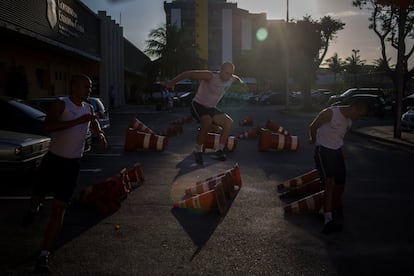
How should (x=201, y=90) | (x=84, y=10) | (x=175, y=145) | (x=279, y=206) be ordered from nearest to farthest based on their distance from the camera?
1. (x=279, y=206)
2. (x=201, y=90)
3. (x=175, y=145)
4. (x=84, y=10)

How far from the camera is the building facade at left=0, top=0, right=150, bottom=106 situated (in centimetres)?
1895

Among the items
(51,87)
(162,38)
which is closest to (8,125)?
(51,87)

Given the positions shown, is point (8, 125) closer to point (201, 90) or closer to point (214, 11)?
point (201, 90)

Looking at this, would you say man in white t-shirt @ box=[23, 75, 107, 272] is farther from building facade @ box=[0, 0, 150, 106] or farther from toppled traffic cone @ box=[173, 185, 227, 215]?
building facade @ box=[0, 0, 150, 106]

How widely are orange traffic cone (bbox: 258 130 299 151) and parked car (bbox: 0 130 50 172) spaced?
21.1ft

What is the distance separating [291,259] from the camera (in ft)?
16.5

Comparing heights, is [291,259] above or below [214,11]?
below

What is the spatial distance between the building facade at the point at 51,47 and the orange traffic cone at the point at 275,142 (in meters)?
8.68

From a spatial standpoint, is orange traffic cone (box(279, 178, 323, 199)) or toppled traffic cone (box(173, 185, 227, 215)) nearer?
toppled traffic cone (box(173, 185, 227, 215))

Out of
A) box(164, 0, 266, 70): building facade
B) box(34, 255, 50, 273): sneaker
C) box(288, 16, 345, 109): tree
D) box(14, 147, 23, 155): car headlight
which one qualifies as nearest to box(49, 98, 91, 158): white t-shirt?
box(34, 255, 50, 273): sneaker

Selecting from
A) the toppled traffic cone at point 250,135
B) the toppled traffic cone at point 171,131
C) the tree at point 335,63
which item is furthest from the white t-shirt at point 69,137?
the tree at point 335,63

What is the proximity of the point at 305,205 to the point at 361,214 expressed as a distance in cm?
80

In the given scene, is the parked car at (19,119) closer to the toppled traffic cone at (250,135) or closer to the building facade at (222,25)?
the toppled traffic cone at (250,135)

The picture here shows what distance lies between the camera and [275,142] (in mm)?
13773
